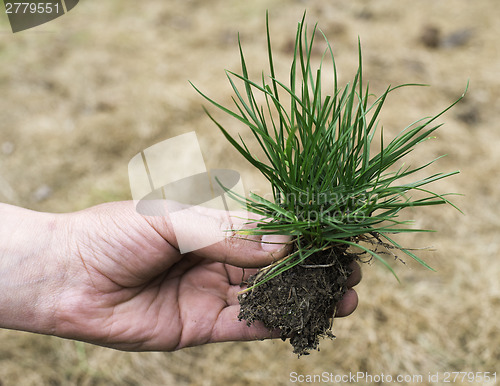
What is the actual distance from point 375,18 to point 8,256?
144 inches

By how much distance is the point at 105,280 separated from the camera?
1250 mm

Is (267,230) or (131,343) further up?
(267,230)

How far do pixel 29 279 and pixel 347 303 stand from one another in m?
0.89

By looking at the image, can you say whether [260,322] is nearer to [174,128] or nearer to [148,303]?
[148,303]

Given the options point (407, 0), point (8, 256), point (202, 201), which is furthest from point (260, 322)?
point (407, 0)

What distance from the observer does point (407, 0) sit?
161 inches

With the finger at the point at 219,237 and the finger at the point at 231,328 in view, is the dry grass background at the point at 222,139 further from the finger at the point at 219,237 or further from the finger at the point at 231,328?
the finger at the point at 219,237

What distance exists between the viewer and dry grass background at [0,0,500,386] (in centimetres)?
189

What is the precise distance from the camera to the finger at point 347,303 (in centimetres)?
113
